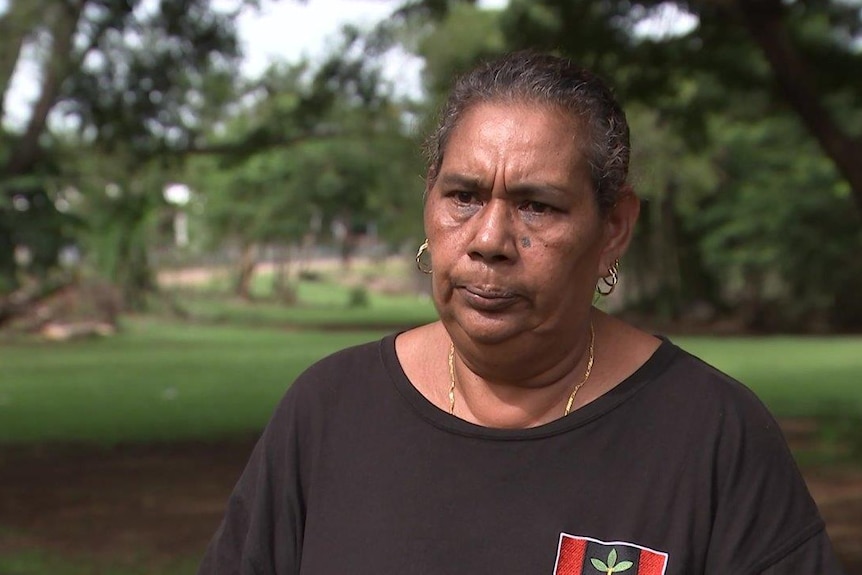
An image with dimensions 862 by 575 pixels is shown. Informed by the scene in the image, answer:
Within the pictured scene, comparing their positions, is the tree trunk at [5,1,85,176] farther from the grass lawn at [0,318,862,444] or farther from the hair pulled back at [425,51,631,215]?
the hair pulled back at [425,51,631,215]

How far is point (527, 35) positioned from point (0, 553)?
585 cm

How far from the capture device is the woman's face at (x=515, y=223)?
1564 mm

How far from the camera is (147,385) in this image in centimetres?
1498

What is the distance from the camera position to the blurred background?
7.50m

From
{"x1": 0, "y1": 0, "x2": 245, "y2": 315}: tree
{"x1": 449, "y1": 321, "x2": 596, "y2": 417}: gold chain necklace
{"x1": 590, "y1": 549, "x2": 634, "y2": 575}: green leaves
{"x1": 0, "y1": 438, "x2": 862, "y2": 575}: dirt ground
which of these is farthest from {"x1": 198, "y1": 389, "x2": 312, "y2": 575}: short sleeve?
{"x1": 0, "y1": 0, "x2": 245, "y2": 315}: tree

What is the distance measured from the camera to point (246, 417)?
39.5 feet

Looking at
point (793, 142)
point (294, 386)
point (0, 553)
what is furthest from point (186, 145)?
point (793, 142)

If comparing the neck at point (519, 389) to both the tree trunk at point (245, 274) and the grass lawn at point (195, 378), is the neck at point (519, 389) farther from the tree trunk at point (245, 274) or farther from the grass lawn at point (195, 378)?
the tree trunk at point (245, 274)

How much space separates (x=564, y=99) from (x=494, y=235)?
0.21 meters

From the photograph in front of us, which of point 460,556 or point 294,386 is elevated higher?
point 294,386

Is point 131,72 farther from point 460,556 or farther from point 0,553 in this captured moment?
point 460,556

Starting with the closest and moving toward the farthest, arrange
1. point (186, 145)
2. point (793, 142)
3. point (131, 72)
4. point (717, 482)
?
point (717, 482)
point (131, 72)
point (186, 145)
point (793, 142)

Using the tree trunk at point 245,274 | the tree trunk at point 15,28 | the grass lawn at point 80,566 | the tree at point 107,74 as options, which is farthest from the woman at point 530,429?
the tree trunk at point 245,274

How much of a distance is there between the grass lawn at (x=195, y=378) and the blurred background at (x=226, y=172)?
0.22ft
